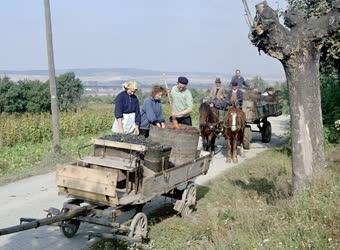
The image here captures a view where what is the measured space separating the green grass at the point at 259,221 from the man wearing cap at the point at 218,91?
5.78 meters

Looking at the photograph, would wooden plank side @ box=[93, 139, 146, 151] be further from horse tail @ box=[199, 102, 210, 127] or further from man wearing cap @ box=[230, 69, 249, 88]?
man wearing cap @ box=[230, 69, 249, 88]

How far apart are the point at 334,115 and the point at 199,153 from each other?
7.04m

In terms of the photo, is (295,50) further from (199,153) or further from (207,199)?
(207,199)

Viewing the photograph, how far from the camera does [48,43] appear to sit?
13867 millimetres

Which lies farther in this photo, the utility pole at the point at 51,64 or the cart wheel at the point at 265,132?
the cart wheel at the point at 265,132

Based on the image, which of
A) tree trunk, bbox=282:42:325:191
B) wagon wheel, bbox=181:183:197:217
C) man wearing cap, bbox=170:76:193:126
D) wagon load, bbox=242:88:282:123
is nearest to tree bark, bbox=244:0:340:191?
tree trunk, bbox=282:42:325:191

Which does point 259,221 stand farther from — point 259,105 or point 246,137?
point 259,105

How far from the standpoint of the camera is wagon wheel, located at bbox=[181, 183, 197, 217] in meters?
8.38

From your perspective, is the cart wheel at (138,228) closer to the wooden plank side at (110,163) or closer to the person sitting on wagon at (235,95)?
the wooden plank side at (110,163)

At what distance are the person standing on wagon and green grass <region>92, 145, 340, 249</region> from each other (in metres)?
1.76

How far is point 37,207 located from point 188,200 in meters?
2.88

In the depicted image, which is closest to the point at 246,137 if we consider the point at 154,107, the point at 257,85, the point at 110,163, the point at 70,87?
the point at 154,107

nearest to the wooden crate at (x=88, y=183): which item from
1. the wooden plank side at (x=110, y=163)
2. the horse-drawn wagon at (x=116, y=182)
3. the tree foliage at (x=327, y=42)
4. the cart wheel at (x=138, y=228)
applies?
the horse-drawn wagon at (x=116, y=182)

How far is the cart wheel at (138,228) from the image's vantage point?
672 cm
